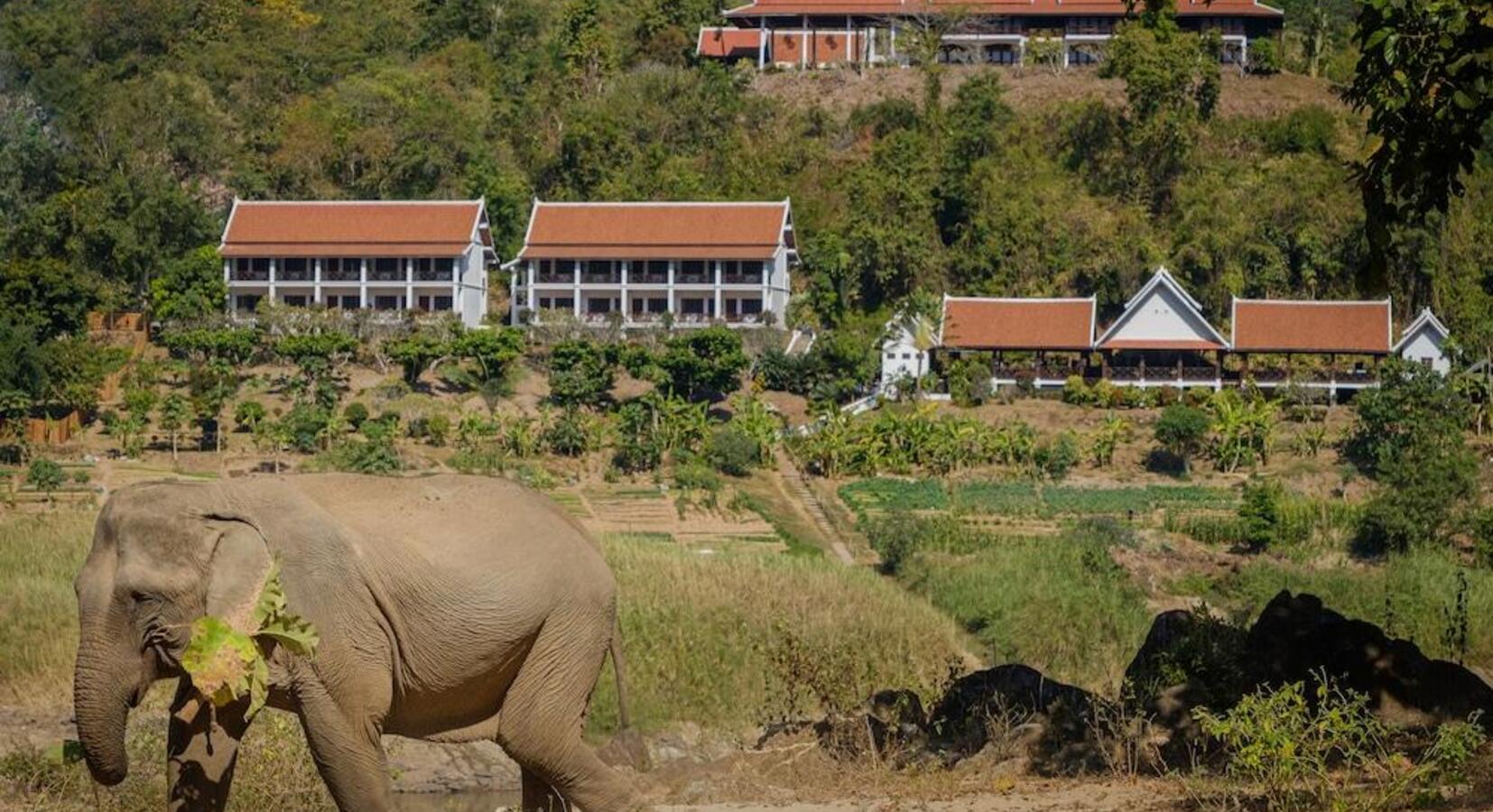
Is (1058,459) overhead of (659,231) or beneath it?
beneath

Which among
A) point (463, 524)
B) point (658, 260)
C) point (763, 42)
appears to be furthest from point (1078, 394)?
point (463, 524)

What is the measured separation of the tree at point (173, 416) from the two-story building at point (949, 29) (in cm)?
2490

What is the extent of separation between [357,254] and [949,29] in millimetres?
17918

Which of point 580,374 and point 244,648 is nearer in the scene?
point 244,648

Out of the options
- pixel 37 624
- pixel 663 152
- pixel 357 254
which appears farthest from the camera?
pixel 663 152

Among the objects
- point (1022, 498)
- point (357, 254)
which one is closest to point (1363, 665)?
point (1022, 498)

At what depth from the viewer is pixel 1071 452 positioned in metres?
35.4

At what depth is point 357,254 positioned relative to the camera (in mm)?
45812

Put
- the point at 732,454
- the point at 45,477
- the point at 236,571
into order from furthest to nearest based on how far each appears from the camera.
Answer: the point at 732,454 < the point at 45,477 < the point at 236,571

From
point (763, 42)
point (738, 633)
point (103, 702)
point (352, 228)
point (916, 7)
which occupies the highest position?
point (916, 7)

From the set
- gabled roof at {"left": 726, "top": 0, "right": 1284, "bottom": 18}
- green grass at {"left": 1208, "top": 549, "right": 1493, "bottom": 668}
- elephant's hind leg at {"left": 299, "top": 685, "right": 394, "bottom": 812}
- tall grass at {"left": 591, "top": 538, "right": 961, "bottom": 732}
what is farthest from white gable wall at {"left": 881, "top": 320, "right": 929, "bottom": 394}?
elephant's hind leg at {"left": 299, "top": 685, "right": 394, "bottom": 812}

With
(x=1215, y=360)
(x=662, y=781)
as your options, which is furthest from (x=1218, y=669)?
(x=1215, y=360)

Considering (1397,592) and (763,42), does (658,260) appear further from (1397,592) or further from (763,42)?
(1397,592)

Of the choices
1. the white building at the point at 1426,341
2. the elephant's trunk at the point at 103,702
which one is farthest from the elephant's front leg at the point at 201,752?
the white building at the point at 1426,341
